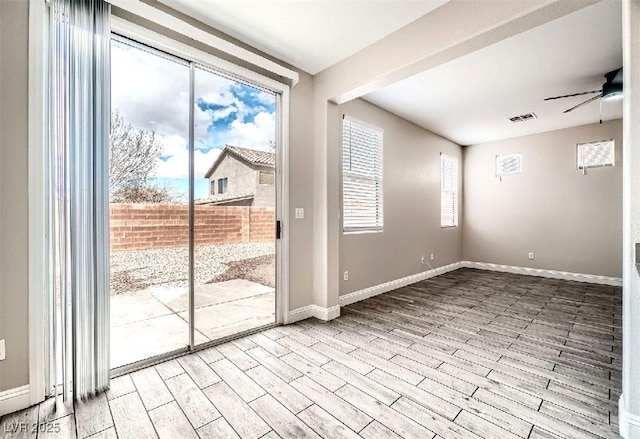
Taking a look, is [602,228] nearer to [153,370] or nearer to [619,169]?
[619,169]

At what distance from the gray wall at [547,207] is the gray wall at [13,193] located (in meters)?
6.96

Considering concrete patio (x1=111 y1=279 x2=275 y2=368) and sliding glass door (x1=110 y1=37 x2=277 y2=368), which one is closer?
sliding glass door (x1=110 y1=37 x2=277 y2=368)

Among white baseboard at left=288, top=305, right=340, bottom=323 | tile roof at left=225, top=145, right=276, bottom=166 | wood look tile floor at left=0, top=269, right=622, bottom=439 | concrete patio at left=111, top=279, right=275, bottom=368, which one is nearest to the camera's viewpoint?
wood look tile floor at left=0, top=269, right=622, bottom=439

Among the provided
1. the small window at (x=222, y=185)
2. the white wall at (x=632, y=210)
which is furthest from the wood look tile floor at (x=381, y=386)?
the small window at (x=222, y=185)

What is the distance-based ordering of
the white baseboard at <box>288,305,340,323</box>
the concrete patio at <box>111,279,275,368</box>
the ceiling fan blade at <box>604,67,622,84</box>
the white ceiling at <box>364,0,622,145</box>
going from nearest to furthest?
the concrete patio at <box>111,279,275,368</box>
the white ceiling at <box>364,0,622,145</box>
the ceiling fan blade at <box>604,67,622,84</box>
the white baseboard at <box>288,305,340,323</box>

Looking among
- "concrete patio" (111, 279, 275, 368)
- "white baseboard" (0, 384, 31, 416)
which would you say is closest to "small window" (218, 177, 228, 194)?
"concrete patio" (111, 279, 275, 368)

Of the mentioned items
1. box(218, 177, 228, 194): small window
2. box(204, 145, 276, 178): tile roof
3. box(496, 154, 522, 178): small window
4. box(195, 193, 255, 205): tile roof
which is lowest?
box(195, 193, 255, 205): tile roof

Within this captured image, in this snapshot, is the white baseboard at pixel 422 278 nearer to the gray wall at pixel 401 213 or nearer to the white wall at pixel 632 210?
the gray wall at pixel 401 213

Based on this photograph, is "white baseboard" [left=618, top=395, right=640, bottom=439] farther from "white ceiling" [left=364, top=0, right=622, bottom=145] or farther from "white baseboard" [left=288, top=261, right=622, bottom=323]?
"white ceiling" [left=364, top=0, right=622, bottom=145]

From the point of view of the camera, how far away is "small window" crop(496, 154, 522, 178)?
19.1ft

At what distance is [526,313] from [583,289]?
2.04m

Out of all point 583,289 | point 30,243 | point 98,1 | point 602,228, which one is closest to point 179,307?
point 30,243

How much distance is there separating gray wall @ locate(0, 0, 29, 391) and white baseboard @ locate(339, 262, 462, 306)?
290 cm

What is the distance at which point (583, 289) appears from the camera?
4.65m
